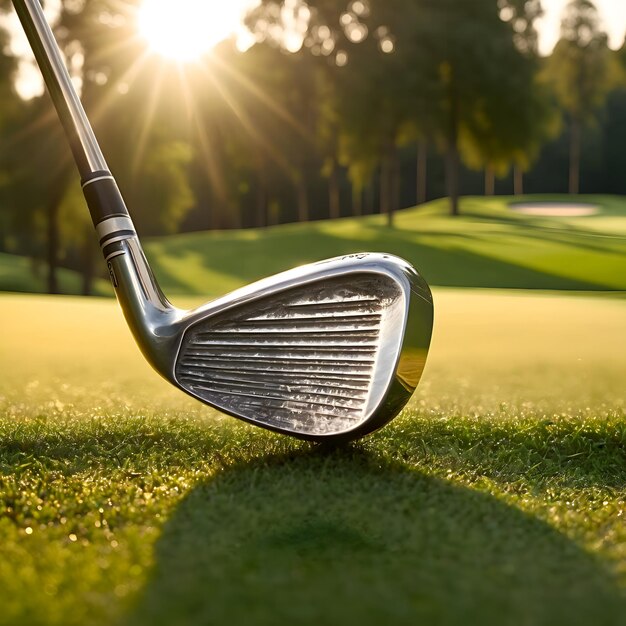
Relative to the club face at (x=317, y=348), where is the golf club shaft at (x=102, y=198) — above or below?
above

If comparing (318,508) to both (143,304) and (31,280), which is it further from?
(31,280)

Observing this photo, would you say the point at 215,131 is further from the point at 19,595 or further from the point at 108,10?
the point at 19,595

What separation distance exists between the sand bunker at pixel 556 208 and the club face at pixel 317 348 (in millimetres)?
21263

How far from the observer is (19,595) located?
7.46ft

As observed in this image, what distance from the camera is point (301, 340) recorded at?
3.38m

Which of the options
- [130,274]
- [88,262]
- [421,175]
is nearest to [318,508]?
[130,274]

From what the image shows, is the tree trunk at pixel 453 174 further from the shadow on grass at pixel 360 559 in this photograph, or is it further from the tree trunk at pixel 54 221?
the shadow on grass at pixel 360 559

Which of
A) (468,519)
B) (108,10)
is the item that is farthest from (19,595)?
(108,10)

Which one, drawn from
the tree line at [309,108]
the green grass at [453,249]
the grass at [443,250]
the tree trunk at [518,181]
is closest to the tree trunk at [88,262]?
the tree line at [309,108]

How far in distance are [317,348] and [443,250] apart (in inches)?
710

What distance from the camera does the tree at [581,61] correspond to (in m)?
29.6

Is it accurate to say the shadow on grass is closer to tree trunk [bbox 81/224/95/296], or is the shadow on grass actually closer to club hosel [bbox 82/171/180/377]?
club hosel [bbox 82/171/180/377]

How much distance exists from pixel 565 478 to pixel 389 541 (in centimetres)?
157

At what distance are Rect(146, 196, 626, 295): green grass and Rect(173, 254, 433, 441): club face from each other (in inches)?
462
